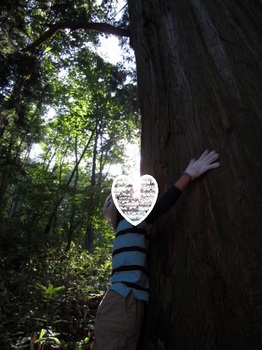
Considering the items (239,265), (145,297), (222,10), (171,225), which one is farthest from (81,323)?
(222,10)

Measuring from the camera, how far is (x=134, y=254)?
78.9 inches

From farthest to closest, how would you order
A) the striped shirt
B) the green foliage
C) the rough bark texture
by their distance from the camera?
the green foliage < the striped shirt < the rough bark texture

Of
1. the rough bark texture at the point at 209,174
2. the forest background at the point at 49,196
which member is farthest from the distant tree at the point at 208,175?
the forest background at the point at 49,196

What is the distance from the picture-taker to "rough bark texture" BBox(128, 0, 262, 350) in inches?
58.1

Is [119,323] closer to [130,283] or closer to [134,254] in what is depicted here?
[130,283]

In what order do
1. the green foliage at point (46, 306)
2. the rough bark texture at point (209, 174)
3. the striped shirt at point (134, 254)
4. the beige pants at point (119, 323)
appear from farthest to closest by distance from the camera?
the green foliage at point (46, 306) < the striped shirt at point (134, 254) < the beige pants at point (119, 323) < the rough bark texture at point (209, 174)

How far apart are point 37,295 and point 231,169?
12.8ft

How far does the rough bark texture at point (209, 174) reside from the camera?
4.84 feet

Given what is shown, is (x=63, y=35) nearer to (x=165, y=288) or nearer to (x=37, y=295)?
(x=37, y=295)
